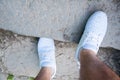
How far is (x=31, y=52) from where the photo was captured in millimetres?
2068

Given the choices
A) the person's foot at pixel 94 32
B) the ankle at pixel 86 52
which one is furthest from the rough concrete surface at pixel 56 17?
the ankle at pixel 86 52

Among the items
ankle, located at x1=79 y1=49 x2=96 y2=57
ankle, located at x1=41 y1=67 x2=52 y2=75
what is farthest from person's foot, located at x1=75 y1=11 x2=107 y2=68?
ankle, located at x1=41 y1=67 x2=52 y2=75

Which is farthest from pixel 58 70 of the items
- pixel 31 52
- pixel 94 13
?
pixel 94 13

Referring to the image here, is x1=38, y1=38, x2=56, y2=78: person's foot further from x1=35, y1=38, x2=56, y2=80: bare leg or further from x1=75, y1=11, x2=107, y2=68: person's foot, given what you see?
x1=75, y1=11, x2=107, y2=68: person's foot

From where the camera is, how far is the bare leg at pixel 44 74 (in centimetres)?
179

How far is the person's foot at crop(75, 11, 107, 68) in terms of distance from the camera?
1.76m

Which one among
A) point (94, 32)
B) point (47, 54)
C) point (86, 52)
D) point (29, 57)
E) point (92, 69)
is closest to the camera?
point (92, 69)

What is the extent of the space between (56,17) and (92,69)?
0.46 meters

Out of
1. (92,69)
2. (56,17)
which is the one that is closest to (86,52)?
(92,69)

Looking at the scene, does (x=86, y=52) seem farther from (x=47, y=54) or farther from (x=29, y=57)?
(x=29, y=57)

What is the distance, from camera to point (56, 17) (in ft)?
6.04

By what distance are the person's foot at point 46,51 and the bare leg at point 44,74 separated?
0.06 m

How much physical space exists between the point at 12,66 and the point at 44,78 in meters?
0.49

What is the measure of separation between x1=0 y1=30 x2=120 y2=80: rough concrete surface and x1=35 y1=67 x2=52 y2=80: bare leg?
22 centimetres
